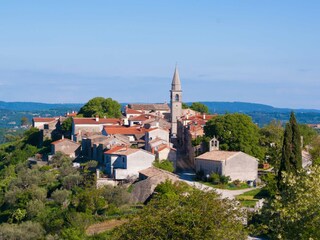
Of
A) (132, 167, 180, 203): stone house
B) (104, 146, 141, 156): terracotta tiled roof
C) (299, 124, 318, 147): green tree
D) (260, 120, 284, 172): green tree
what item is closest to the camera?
(132, 167, 180, 203): stone house

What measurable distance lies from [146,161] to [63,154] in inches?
596

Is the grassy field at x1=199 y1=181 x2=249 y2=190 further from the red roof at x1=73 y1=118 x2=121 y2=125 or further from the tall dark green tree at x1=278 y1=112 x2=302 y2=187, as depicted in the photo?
the red roof at x1=73 y1=118 x2=121 y2=125

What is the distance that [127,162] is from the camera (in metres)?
56.4

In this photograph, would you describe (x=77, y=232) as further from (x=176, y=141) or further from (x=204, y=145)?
(x=176, y=141)

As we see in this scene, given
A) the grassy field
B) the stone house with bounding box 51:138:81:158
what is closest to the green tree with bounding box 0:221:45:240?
the grassy field

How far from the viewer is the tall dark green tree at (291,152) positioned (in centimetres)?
4716

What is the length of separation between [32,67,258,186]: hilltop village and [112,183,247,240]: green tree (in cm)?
2413

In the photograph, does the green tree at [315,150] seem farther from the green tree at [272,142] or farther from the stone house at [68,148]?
the stone house at [68,148]

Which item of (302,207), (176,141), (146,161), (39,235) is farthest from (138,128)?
(302,207)

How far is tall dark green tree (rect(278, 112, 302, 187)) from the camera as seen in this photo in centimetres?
4716

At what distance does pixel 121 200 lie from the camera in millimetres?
49812

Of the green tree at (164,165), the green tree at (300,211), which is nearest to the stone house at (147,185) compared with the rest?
the green tree at (164,165)

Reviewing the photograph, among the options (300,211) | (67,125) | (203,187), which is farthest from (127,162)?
(300,211)

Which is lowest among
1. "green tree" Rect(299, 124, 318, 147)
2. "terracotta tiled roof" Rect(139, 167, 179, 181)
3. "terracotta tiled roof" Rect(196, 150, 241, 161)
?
"terracotta tiled roof" Rect(139, 167, 179, 181)
